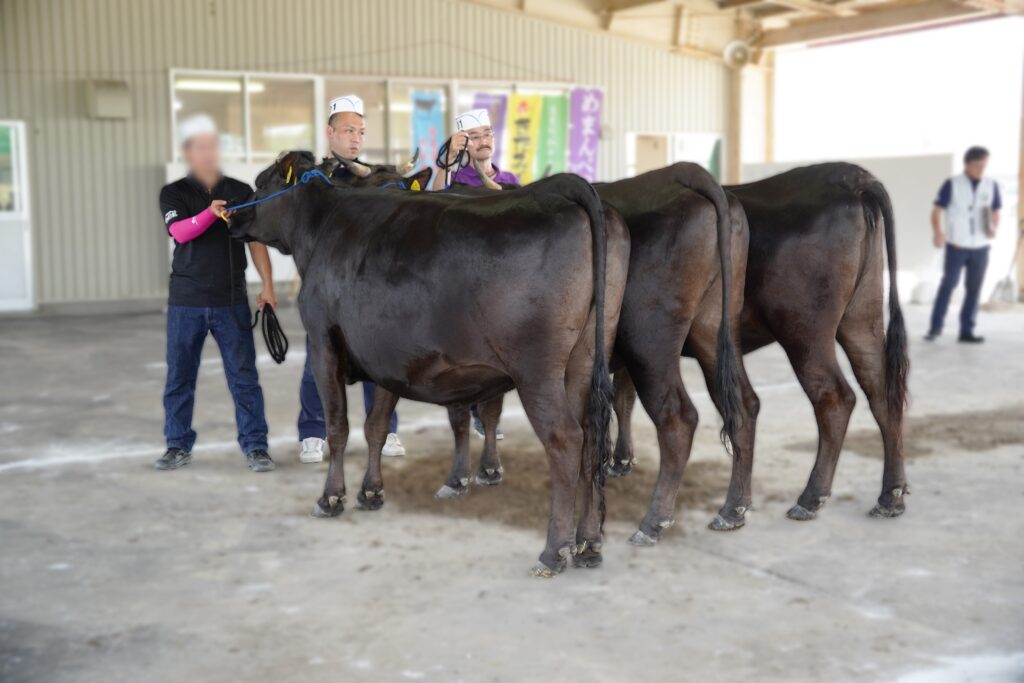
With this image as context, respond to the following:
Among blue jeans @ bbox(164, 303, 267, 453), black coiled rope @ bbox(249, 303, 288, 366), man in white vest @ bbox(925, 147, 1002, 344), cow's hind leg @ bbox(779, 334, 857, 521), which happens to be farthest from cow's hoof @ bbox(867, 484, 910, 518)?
man in white vest @ bbox(925, 147, 1002, 344)

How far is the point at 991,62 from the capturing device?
63.0ft

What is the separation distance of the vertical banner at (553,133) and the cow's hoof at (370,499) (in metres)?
11.2

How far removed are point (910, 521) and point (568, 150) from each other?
11859 mm

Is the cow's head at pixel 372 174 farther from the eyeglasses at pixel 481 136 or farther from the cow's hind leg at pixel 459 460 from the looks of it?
the cow's hind leg at pixel 459 460

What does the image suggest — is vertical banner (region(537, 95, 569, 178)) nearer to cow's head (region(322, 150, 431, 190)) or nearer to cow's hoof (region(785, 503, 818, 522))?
cow's head (region(322, 150, 431, 190))

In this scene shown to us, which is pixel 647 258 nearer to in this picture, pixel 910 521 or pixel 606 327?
pixel 606 327

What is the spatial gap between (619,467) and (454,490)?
→ 0.90 meters

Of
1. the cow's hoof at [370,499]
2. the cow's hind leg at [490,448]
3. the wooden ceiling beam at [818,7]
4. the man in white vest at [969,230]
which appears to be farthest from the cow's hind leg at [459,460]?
the wooden ceiling beam at [818,7]

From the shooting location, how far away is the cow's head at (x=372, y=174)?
4.66 metres

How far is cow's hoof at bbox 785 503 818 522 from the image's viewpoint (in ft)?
14.1

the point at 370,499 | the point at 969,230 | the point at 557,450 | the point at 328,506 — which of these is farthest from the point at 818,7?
the point at 557,450

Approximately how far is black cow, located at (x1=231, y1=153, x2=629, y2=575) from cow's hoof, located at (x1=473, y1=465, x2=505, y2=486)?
34.5 inches

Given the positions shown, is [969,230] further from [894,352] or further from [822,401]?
[822,401]

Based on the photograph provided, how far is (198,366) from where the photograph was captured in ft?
16.9
